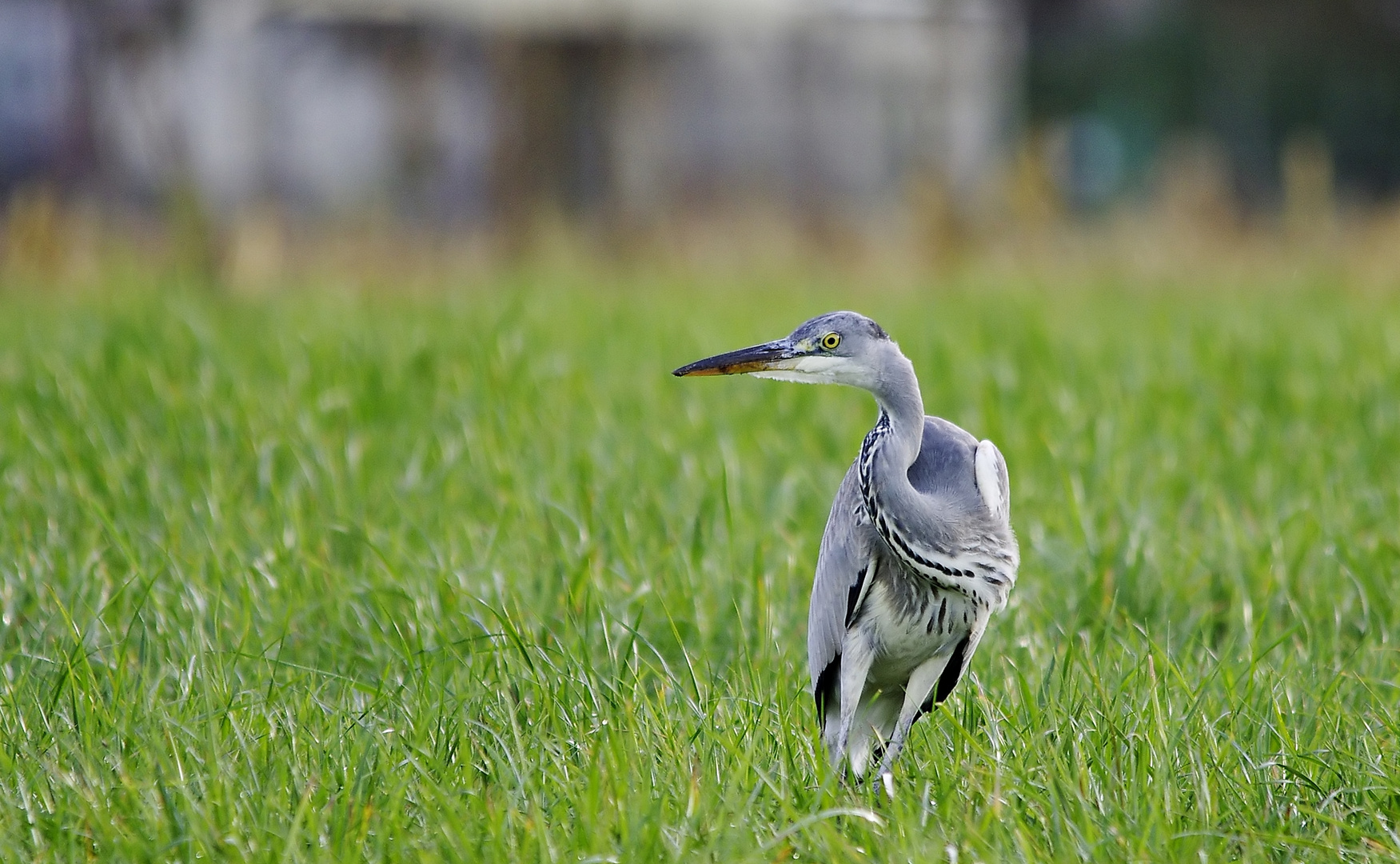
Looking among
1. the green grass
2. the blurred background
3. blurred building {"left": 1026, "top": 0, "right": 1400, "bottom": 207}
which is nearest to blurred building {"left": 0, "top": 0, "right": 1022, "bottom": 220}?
the blurred background

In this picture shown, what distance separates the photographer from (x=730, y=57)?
18.0 m

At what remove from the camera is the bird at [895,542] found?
95.5 inches

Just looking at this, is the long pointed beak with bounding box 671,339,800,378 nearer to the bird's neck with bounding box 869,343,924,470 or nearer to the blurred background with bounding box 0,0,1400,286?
the bird's neck with bounding box 869,343,924,470

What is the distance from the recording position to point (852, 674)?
99.0 inches

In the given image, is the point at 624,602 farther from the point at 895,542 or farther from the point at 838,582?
the point at 895,542

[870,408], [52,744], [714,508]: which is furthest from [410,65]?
[52,744]

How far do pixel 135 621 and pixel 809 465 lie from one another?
251 cm

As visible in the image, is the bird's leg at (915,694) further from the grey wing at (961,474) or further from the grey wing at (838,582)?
the grey wing at (961,474)

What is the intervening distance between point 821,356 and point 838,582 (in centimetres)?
44

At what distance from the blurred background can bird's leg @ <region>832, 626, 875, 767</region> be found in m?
6.22

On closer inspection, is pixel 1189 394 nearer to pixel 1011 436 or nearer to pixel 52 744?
pixel 1011 436

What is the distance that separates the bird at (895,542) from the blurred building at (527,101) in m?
9.21

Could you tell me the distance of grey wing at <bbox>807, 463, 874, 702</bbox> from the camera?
2.54m

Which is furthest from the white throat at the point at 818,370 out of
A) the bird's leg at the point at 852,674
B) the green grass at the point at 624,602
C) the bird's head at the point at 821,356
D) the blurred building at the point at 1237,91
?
the blurred building at the point at 1237,91
